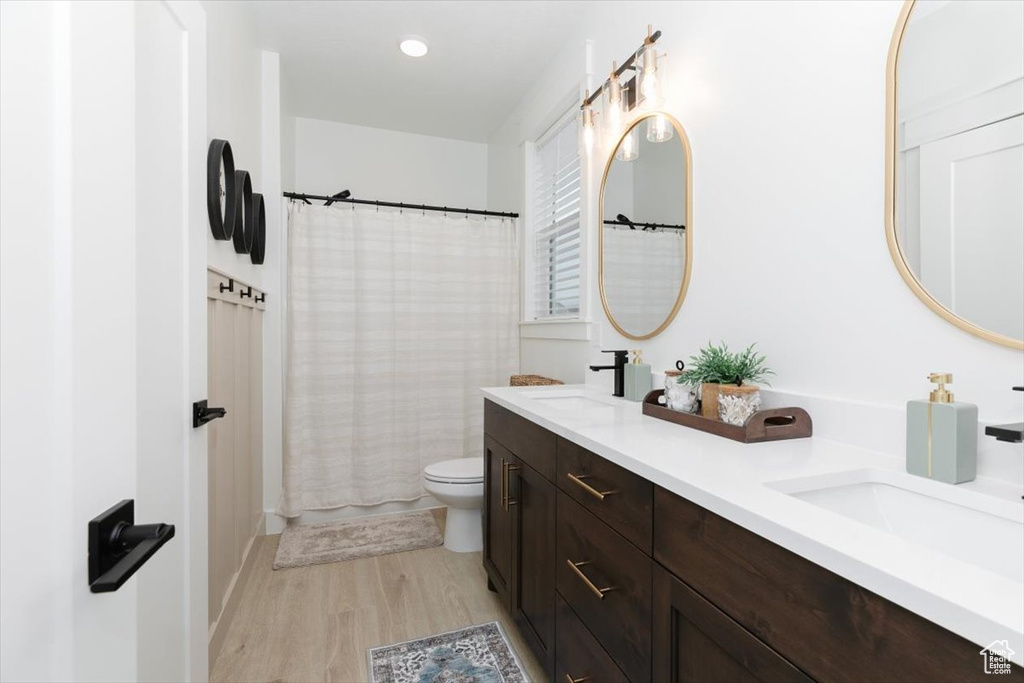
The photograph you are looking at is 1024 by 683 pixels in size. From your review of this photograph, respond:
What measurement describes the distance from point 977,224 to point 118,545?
4.53ft

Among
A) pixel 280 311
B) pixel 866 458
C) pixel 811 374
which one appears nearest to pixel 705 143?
pixel 811 374

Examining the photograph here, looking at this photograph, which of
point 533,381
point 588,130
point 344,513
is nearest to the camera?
point 588,130

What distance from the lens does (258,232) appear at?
221 cm

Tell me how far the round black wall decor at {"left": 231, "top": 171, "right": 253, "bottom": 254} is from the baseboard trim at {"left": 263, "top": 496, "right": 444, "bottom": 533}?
1.55m

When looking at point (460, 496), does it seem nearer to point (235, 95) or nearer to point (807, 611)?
point (807, 611)

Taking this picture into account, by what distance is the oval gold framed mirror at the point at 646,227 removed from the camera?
1601mm

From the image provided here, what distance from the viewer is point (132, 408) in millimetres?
570

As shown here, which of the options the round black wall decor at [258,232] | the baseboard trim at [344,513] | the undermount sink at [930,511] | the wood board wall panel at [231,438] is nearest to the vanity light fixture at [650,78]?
the undermount sink at [930,511]

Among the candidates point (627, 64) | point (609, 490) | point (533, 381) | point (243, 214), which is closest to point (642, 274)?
point (627, 64)

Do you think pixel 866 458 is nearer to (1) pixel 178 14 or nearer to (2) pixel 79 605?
(2) pixel 79 605

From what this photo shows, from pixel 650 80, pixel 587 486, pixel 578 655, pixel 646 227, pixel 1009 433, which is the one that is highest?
pixel 650 80

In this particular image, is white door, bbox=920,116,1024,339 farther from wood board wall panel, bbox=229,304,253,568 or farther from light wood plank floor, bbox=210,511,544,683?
wood board wall panel, bbox=229,304,253,568

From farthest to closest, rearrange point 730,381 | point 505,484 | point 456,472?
point 456,472 → point 505,484 → point 730,381

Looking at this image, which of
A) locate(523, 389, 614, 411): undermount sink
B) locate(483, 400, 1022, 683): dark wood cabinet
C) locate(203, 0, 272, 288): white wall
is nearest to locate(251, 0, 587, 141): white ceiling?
locate(203, 0, 272, 288): white wall
